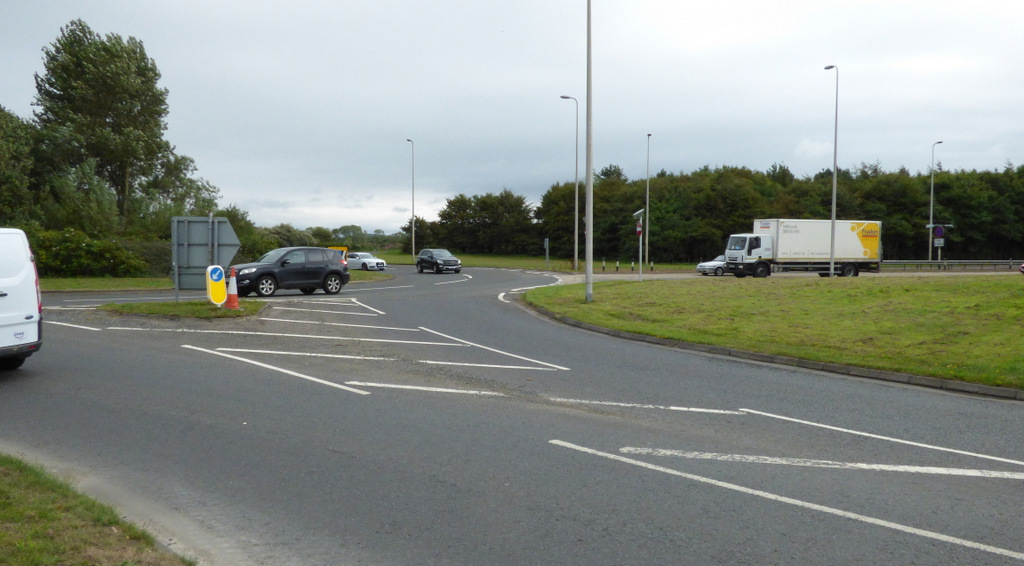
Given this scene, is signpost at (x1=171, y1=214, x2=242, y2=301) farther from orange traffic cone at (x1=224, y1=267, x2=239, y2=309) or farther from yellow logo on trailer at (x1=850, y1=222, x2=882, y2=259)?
yellow logo on trailer at (x1=850, y1=222, x2=882, y2=259)

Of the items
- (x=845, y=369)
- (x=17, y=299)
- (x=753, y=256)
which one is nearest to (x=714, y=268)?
(x=753, y=256)

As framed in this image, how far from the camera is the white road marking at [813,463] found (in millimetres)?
5812

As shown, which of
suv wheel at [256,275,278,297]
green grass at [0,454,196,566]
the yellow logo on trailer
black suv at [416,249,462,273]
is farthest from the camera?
black suv at [416,249,462,273]

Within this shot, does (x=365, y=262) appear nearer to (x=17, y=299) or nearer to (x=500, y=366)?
(x=500, y=366)

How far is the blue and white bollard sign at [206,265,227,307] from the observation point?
54.9ft

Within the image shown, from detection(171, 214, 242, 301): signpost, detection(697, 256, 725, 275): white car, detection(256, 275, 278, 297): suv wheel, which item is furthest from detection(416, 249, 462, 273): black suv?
detection(171, 214, 242, 301): signpost

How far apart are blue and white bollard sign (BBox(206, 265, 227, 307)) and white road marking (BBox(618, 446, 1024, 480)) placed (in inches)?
521

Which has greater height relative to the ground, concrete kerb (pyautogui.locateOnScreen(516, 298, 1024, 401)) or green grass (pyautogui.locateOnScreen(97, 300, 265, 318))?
green grass (pyautogui.locateOnScreen(97, 300, 265, 318))

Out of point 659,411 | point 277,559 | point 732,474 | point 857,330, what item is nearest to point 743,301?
point 857,330

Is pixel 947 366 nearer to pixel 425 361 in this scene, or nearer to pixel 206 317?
pixel 425 361

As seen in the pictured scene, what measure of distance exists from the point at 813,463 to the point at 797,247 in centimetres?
3599

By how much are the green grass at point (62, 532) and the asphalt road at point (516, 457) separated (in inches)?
10.5

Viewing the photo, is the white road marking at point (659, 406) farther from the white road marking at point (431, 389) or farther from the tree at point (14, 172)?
the tree at point (14, 172)

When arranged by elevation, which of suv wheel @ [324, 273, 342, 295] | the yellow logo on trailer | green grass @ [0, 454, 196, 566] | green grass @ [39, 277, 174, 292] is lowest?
green grass @ [0, 454, 196, 566]
